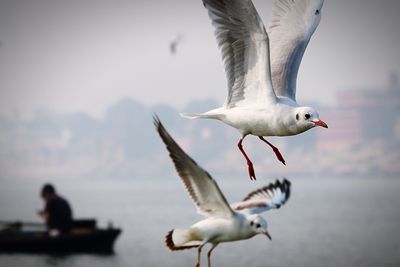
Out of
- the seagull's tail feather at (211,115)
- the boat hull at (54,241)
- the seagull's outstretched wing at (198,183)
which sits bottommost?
the boat hull at (54,241)

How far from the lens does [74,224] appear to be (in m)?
34.2

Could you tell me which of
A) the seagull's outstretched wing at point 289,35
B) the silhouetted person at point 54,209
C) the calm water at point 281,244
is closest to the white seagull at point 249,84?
the seagull's outstretched wing at point 289,35

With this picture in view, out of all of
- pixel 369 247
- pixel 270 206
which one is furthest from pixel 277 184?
pixel 369 247

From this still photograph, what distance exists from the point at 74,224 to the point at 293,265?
42.9 ft

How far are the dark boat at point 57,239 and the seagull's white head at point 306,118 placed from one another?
83.1 feet

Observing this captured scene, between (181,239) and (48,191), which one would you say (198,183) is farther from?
(48,191)

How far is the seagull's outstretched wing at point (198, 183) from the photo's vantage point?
9.97 meters

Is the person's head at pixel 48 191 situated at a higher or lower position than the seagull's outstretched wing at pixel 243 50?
lower

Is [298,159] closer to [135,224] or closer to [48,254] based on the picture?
[135,224]

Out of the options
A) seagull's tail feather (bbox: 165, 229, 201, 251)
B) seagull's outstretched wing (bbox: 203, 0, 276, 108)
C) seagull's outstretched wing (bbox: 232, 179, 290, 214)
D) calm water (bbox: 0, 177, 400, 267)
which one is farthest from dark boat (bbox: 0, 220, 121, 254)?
seagull's outstretched wing (bbox: 203, 0, 276, 108)

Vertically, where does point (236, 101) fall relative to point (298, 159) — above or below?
above

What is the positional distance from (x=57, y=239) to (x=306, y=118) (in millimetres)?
25844

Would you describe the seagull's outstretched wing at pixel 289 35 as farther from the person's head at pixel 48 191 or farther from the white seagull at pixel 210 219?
the person's head at pixel 48 191

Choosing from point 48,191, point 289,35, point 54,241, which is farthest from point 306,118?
point 54,241
